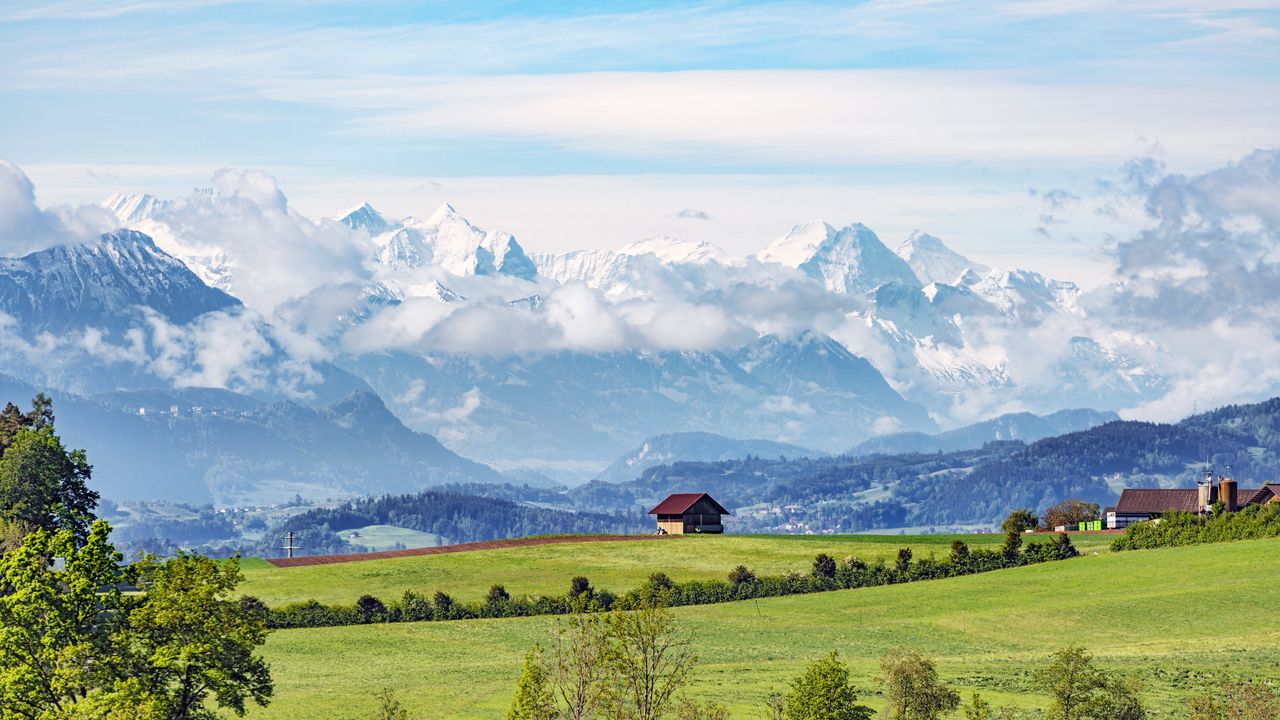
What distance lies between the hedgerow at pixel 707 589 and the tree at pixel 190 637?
59839mm

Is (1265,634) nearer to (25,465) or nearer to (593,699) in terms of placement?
(593,699)

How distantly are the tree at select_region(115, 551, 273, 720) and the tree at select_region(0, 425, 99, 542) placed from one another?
94.3m

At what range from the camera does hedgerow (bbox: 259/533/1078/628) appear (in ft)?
490

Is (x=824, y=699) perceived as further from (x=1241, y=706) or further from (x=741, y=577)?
(x=741, y=577)

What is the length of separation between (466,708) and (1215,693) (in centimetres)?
4266

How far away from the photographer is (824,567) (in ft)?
556

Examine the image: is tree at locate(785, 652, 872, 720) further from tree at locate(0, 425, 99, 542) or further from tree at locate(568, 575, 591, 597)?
tree at locate(0, 425, 99, 542)

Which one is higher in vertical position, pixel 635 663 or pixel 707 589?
pixel 707 589

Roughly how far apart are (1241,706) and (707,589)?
259 feet

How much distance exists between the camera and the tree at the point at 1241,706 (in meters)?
80.5

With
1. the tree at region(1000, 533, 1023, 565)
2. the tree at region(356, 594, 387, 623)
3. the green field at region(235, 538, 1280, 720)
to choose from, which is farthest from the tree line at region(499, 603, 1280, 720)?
the tree at region(1000, 533, 1023, 565)

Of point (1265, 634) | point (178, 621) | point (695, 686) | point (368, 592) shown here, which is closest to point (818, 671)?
point (695, 686)

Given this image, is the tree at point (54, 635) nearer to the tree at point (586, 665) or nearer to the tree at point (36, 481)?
the tree at point (586, 665)

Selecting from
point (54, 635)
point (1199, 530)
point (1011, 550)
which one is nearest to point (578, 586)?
point (1011, 550)
